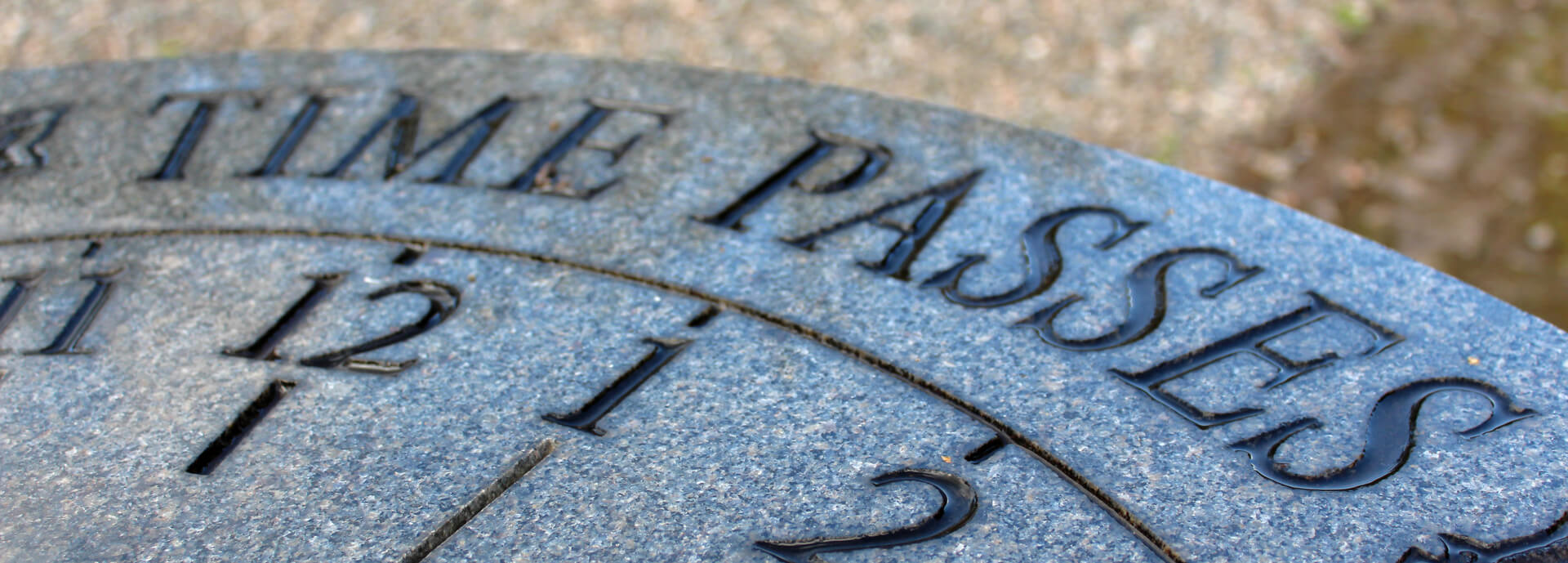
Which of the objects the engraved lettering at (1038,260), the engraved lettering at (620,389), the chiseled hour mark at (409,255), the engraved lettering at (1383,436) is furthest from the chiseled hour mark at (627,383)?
the engraved lettering at (1383,436)

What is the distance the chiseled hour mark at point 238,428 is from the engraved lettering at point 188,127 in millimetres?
1019

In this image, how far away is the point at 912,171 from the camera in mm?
3188

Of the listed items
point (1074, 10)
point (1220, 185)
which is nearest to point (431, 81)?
point (1220, 185)

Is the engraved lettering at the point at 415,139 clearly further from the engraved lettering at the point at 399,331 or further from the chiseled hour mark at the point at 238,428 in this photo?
the chiseled hour mark at the point at 238,428

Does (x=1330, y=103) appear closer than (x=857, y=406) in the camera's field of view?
No

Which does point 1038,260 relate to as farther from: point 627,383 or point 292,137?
point 292,137

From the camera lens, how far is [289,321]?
2756 millimetres

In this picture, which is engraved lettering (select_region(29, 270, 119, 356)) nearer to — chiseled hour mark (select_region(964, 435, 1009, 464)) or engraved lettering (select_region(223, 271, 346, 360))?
engraved lettering (select_region(223, 271, 346, 360))

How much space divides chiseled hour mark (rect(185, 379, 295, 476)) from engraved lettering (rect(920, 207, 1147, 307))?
145 centimetres

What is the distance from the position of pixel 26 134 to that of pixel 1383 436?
364cm

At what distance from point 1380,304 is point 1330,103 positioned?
292cm

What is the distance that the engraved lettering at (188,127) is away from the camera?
328 centimetres

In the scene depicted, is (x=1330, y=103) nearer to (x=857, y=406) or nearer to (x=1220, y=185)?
(x=1220, y=185)

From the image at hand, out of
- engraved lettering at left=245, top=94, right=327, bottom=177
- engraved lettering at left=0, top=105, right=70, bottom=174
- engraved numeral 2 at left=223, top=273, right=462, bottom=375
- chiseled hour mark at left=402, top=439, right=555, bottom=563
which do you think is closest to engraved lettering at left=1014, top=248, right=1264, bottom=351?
chiseled hour mark at left=402, top=439, right=555, bottom=563
